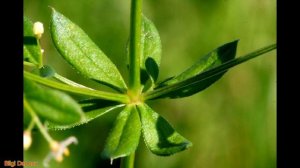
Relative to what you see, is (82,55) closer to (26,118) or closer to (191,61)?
(26,118)

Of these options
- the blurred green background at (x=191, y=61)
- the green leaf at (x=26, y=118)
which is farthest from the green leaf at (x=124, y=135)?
the blurred green background at (x=191, y=61)

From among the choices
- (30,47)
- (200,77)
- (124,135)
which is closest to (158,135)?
(124,135)

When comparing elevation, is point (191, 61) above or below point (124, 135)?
above

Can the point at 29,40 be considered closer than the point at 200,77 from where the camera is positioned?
No

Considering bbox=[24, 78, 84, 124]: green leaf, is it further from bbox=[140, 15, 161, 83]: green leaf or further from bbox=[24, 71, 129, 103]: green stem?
bbox=[140, 15, 161, 83]: green leaf

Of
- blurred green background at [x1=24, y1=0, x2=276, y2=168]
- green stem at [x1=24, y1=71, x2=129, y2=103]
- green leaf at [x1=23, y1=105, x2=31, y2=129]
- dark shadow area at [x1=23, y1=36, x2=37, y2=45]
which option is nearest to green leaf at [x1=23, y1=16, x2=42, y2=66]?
dark shadow area at [x1=23, y1=36, x2=37, y2=45]

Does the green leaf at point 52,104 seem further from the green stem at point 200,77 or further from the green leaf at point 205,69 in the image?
the green leaf at point 205,69
